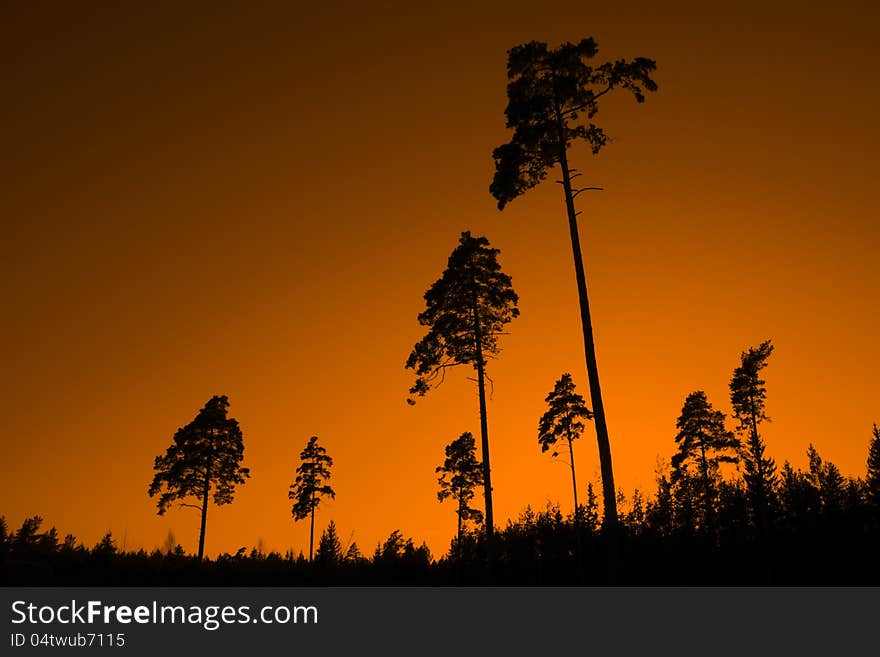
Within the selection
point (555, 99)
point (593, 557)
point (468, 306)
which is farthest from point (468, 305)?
point (593, 557)

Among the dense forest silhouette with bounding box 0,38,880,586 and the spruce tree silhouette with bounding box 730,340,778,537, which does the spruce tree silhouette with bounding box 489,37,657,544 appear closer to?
the dense forest silhouette with bounding box 0,38,880,586

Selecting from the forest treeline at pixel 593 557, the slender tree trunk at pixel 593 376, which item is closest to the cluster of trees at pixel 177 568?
the forest treeline at pixel 593 557

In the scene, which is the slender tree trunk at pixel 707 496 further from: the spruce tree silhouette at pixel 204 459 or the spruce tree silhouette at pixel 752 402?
the spruce tree silhouette at pixel 204 459

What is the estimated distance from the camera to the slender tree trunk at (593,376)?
697 inches

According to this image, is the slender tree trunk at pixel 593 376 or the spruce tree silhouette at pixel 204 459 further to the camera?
the spruce tree silhouette at pixel 204 459

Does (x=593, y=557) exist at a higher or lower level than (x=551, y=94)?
lower

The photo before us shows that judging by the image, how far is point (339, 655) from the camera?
1084cm

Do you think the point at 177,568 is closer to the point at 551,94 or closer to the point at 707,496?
the point at 551,94

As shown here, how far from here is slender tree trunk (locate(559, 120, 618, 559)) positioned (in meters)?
17.7

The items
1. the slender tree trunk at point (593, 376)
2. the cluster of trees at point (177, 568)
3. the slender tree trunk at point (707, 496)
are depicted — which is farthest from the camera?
the slender tree trunk at point (707, 496)

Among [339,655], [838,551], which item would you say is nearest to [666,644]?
[339,655]

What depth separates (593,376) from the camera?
61.8 feet

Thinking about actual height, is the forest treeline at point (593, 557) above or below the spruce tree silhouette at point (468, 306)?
below

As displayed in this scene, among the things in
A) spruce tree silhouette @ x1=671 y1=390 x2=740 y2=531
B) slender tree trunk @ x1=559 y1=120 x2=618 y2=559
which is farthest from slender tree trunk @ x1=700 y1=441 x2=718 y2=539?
slender tree trunk @ x1=559 y1=120 x2=618 y2=559
